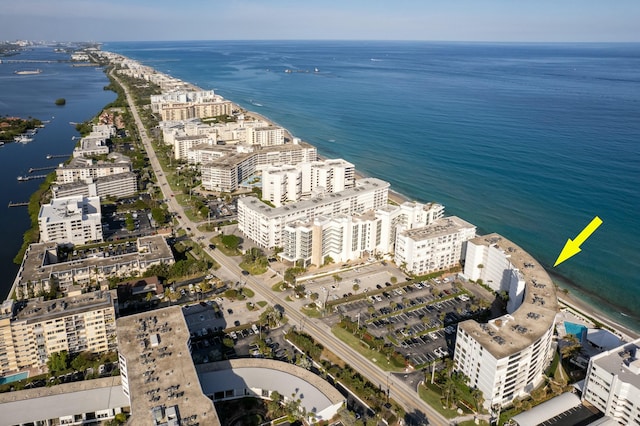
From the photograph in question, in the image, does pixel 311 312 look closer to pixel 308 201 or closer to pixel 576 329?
pixel 308 201

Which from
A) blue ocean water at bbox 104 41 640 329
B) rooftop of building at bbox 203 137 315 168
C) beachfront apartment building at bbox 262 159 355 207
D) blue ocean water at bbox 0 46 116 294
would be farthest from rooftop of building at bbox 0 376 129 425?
rooftop of building at bbox 203 137 315 168

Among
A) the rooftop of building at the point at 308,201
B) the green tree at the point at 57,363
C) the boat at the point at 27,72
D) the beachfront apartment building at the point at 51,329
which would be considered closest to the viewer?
the beachfront apartment building at the point at 51,329

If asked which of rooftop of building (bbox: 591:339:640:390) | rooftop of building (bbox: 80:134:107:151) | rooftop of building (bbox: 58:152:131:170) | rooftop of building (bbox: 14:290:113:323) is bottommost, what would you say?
rooftop of building (bbox: 591:339:640:390)

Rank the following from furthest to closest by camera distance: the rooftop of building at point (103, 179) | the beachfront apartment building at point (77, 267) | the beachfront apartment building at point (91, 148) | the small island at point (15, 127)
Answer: the small island at point (15, 127) < the beachfront apartment building at point (91, 148) < the rooftop of building at point (103, 179) < the beachfront apartment building at point (77, 267)

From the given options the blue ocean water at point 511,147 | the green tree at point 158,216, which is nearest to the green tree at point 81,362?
the green tree at point 158,216

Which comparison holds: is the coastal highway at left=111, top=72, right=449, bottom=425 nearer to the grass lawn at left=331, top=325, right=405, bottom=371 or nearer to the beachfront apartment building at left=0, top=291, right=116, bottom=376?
the grass lawn at left=331, top=325, right=405, bottom=371

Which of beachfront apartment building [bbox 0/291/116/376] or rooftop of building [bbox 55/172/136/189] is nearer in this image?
beachfront apartment building [bbox 0/291/116/376]

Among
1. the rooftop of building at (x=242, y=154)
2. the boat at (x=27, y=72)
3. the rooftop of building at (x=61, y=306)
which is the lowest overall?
the rooftop of building at (x=61, y=306)

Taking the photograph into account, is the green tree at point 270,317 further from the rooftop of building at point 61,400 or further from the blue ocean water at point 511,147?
the blue ocean water at point 511,147
